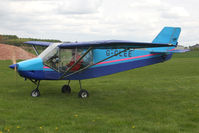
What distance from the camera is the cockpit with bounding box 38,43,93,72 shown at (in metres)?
11.0

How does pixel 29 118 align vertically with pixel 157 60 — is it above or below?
below

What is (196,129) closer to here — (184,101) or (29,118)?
(184,101)

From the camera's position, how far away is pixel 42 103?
1000 cm

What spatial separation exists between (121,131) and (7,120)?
3.47 meters

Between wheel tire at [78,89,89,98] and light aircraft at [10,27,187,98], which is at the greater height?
light aircraft at [10,27,187,98]

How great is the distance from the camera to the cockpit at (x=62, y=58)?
11.0m

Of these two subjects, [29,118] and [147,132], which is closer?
[147,132]

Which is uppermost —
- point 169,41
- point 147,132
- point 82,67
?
point 169,41

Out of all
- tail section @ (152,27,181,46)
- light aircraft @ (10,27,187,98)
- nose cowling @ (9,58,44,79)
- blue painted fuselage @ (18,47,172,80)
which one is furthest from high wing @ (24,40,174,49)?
tail section @ (152,27,181,46)

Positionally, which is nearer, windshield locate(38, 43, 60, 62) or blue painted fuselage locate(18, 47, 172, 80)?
blue painted fuselage locate(18, 47, 172, 80)

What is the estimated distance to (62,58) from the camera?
11.1m

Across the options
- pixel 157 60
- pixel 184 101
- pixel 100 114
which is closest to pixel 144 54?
pixel 157 60

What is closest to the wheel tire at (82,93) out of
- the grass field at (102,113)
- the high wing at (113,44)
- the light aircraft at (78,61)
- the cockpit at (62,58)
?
the light aircraft at (78,61)

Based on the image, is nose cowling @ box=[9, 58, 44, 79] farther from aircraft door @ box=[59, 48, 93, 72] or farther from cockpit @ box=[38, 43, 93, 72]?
aircraft door @ box=[59, 48, 93, 72]
